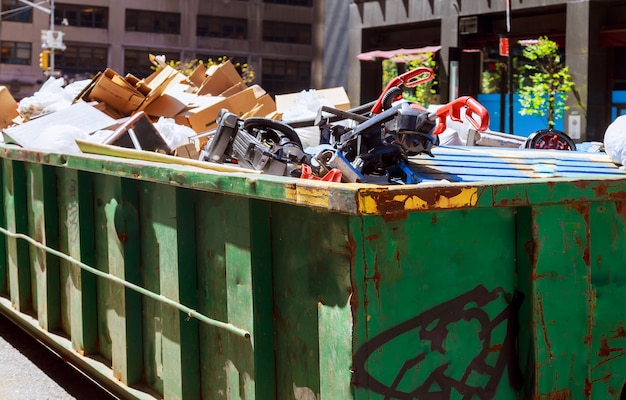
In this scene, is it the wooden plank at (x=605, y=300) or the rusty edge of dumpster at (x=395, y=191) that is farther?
the wooden plank at (x=605, y=300)

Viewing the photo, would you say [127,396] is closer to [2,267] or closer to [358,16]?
[2,267]

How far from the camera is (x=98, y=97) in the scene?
7.53m

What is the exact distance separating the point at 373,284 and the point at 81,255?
2.25m

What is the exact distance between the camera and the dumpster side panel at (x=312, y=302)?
2.63 metres

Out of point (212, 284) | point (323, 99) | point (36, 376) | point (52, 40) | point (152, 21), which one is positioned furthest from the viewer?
point (152, 21)

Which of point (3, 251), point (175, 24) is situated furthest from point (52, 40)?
point (3, 251)

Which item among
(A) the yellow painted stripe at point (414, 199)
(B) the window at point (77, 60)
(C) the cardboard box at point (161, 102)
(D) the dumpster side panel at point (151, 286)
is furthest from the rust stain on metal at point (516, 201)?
(B) the window at point (77, 60)

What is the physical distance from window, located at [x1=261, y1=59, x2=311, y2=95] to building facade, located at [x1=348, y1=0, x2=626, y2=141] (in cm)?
3347

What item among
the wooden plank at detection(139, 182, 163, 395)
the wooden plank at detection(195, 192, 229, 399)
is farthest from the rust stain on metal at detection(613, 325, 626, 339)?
the wooden plank at detection(139, 182, 163, 395)

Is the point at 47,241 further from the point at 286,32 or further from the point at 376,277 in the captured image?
the point at 286,32

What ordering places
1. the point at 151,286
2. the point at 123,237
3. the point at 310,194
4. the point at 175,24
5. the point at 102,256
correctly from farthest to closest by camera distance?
the point at 175,24 < the point at 102,256 < the point at 123,237 < the point at 151,286 < the point at 310,194

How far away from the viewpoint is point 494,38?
27.8 meters

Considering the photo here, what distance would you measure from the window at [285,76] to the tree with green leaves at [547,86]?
43861mm

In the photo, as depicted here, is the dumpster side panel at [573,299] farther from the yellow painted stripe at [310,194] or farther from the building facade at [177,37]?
the building facade at [177,37]
